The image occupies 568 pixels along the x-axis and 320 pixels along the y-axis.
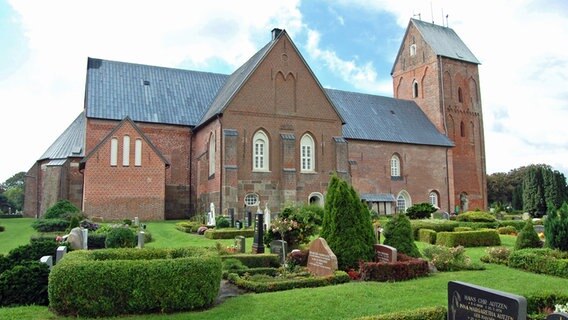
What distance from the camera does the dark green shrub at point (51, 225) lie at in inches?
853

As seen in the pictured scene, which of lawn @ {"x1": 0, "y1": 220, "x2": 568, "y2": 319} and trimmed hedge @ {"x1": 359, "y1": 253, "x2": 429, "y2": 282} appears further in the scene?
trimmed hedge @ {"x1": 359, "y1": 253, "x2": 429, "y2": 282}

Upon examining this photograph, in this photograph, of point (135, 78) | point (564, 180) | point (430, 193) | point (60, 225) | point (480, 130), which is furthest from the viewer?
point (564, 180)

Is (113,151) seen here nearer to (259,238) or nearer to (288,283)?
(259,238)

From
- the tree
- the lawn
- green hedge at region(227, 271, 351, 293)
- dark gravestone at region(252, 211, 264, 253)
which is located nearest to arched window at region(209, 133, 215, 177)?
dark gravestone at region(252, 211, 264, 253)

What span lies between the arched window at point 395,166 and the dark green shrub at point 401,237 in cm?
2600

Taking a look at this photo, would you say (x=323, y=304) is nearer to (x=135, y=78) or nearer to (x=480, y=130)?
(x=135, y=78)

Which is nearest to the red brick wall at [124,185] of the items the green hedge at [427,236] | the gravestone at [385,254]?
the green hedge at [427,236]

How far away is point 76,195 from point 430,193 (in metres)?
27.9

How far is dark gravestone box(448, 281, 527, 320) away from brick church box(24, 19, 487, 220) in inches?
871

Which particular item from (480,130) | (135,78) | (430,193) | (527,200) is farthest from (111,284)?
(527,200)

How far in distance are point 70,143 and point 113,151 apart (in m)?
6.11

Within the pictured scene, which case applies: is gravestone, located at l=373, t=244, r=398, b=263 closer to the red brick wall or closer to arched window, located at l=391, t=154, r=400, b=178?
the red brick wall

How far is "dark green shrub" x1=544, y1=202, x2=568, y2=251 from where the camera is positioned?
14039mm

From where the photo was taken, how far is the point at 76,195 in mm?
30359
